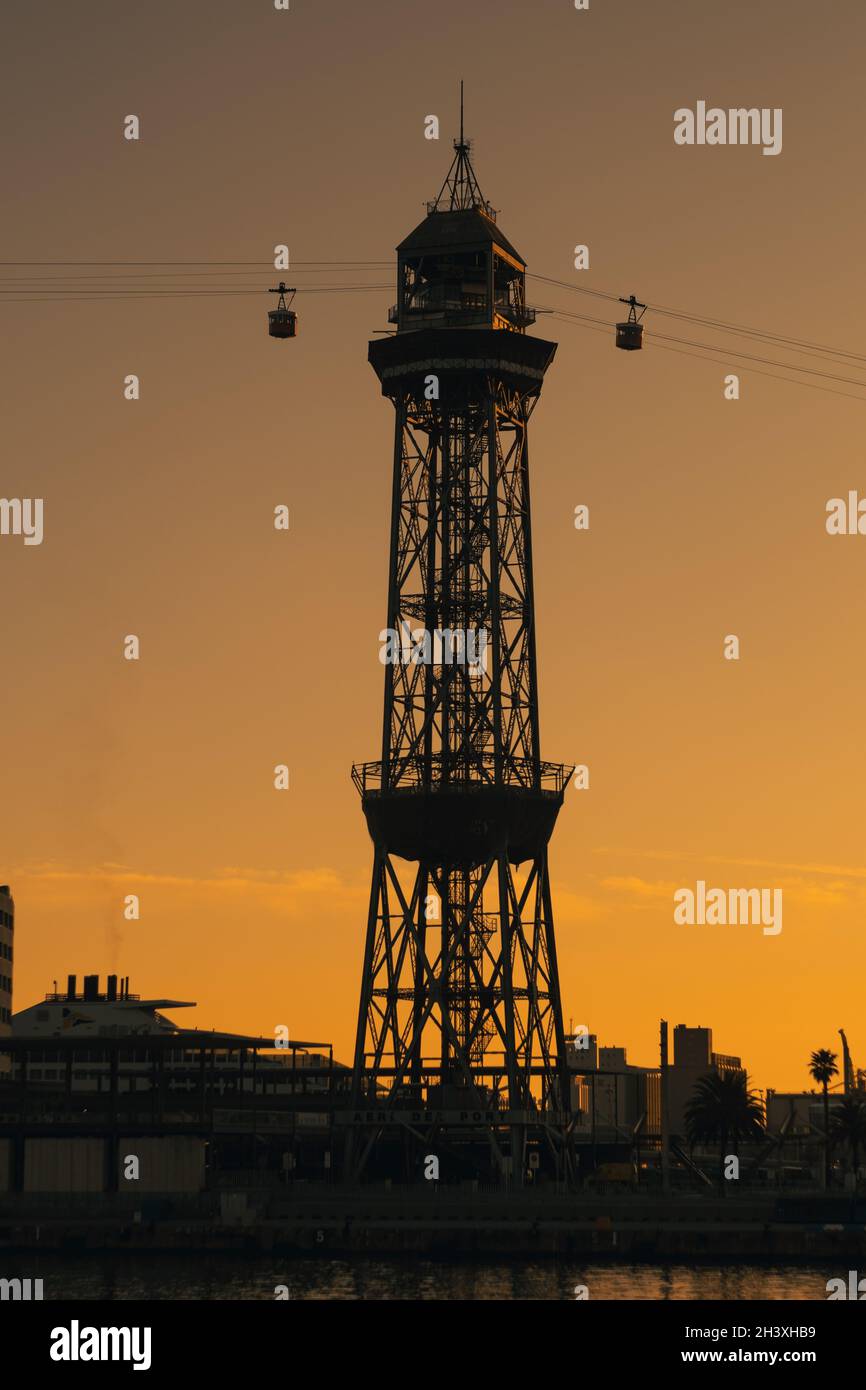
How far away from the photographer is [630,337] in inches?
6216

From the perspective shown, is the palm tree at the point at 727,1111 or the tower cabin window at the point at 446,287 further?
the palm tree at the point at 727,1111

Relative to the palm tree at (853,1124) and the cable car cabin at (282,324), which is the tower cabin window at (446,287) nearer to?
the cable car cabin at (282,324)

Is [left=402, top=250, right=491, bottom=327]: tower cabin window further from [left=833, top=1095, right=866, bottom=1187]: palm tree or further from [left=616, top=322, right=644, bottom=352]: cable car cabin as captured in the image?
[left=833, top=1095, right=866, bottom=1187]: palm tree

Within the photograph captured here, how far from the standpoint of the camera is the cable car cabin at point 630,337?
518ft

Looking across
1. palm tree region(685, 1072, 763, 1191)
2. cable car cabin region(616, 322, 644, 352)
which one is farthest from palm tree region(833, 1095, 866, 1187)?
cable car cabin region(616, 322, 644, 352)

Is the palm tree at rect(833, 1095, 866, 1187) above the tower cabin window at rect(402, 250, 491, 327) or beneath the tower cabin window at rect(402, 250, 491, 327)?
beneath

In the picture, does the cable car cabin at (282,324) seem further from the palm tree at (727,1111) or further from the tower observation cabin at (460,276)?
the palm tree at (727,1111)

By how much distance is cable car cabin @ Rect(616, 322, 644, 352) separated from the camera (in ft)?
518

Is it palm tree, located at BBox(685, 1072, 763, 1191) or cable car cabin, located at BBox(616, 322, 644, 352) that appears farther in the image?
palm tree, located at BBox(685, 1072, 763, 1191)

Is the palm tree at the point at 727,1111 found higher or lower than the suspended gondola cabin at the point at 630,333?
lower

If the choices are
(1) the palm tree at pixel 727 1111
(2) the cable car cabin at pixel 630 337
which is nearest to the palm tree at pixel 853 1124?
(1) the palm tree at pixel 727 1111

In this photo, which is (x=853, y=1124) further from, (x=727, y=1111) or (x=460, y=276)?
(x=460, y=276)
